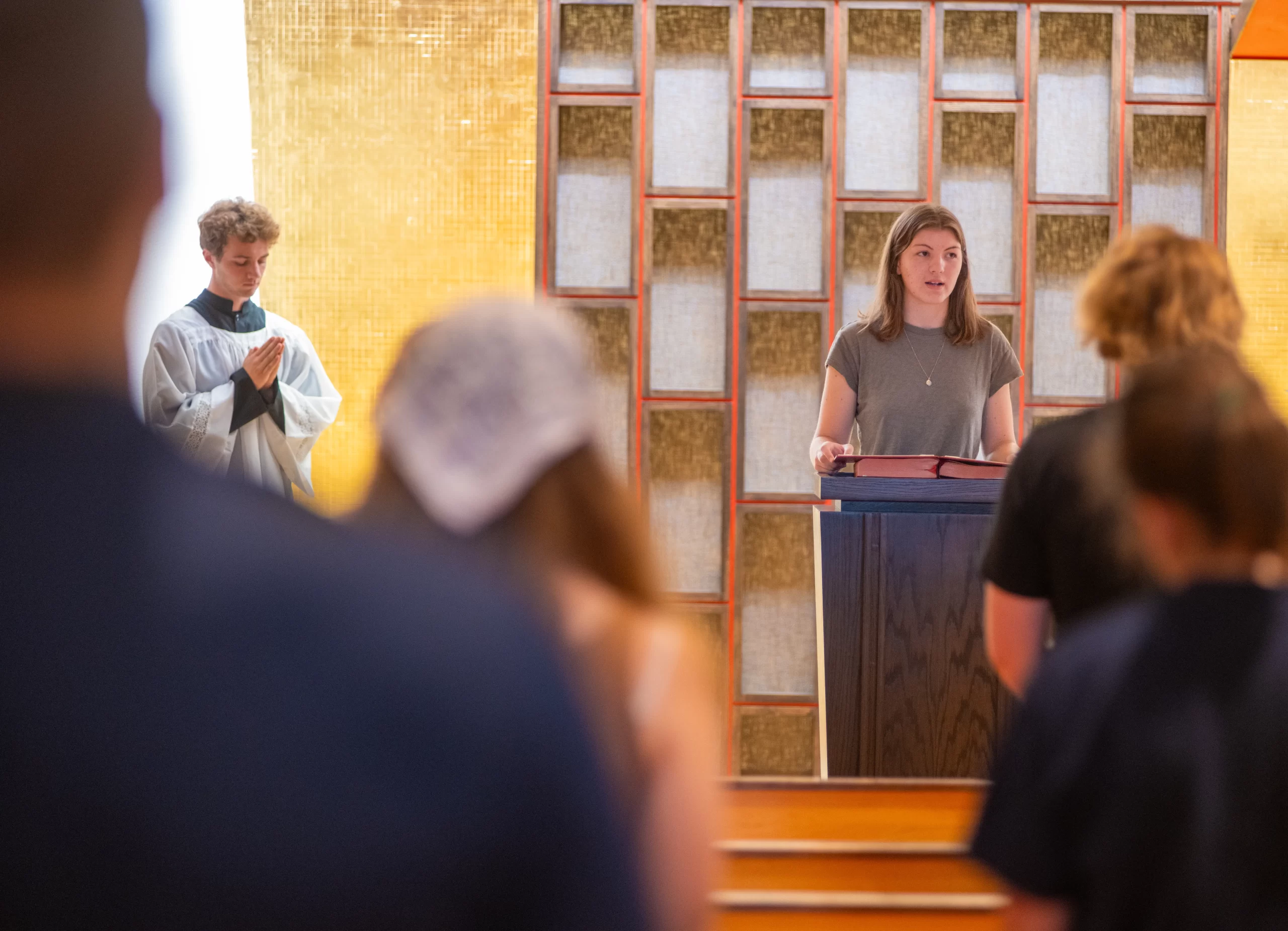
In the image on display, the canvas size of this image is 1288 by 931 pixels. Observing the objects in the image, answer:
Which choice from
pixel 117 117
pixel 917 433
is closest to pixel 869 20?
pixel 917 433

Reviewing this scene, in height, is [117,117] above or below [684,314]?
below

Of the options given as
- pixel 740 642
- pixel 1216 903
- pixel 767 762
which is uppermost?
pixel 1216 903

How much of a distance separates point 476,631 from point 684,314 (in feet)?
12.3

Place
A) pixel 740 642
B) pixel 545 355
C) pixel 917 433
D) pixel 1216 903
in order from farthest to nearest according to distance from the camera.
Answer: pixel 740 642 → pixel 917 433 → pixel 1216 903 → pixel 545 355

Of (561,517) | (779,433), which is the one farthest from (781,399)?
(561,517)

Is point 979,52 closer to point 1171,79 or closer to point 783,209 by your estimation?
point 1171,79

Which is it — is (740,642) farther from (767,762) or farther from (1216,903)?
(1216,903)

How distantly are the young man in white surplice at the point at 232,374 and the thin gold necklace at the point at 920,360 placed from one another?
147 centimetres

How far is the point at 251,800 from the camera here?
34 centimetres

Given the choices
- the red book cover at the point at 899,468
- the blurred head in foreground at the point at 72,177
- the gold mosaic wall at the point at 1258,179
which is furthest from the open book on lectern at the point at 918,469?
the gold mosaic wall at the point at 1258,179

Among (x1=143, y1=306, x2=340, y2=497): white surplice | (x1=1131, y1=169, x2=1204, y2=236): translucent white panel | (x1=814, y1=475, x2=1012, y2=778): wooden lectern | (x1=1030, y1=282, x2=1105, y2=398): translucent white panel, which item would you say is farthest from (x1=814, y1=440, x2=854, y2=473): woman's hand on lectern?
(x1=1131, y1=169, x2=1204, y2=236): translucent white panel

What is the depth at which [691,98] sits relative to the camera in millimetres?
4016

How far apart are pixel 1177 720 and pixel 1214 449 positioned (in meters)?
0.21

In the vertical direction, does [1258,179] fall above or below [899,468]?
above
